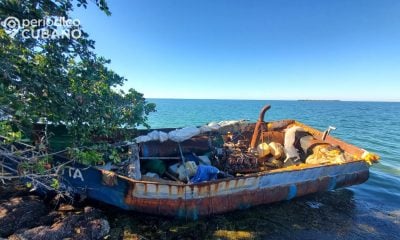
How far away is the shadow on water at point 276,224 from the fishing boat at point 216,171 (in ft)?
1.23

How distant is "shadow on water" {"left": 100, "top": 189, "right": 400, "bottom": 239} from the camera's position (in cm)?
631

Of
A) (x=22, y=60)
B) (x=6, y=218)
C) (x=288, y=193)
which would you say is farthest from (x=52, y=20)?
(x=288, y=193)

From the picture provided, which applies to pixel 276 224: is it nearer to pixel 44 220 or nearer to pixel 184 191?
pixel 184 191

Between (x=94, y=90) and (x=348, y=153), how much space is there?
10236 mm

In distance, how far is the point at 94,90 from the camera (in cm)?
569

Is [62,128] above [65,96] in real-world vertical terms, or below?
below

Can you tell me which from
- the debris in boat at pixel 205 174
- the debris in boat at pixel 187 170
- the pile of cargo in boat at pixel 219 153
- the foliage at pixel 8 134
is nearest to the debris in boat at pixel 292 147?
the pile of cargo in boat at pixel 219 153

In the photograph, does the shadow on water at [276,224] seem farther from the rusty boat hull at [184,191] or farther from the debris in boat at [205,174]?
the debris in boat at [205,174]

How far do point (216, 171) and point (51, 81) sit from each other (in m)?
5.16

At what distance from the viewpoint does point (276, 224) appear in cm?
709

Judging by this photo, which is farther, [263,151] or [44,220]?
[263,151]

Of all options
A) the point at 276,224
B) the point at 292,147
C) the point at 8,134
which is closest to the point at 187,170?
the point at 276,224

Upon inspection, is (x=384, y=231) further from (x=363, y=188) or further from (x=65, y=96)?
(x=65, y=96)

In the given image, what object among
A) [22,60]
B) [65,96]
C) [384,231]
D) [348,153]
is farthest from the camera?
[348,153]
